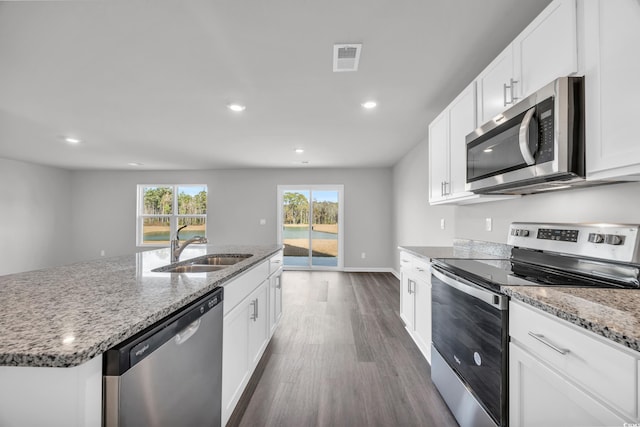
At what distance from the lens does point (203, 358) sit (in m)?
1.20

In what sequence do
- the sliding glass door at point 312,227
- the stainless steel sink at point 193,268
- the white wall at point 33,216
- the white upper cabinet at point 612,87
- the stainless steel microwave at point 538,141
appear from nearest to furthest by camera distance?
1. the white upper cabinet at point 612,87
2. the stainless steel microwave at point 538,141
3. the stainless steel sink at point 193,268
4. the white wall at point 33,216
5. the sliding glass door at point 312,227

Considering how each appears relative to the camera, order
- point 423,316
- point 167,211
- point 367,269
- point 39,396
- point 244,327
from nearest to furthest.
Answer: point 39,396, point 244,327, point 423,316, point 367,269, point 167,211

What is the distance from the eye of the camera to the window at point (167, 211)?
6.74 meters

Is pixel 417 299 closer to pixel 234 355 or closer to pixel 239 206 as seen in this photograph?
pixel 234 355

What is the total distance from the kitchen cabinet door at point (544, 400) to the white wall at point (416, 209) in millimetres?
2236

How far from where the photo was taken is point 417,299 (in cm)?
240

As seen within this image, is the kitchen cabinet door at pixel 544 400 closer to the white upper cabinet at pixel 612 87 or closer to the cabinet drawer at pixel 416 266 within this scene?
the white upper cabinet at pixel 612 87

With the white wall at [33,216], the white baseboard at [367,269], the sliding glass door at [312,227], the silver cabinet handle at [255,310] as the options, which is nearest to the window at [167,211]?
the white wall at [33,216]

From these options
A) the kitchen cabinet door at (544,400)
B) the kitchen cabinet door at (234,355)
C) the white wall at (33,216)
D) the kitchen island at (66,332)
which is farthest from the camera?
the white wall at (33,216)

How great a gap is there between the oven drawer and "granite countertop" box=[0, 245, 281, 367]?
4.35ft

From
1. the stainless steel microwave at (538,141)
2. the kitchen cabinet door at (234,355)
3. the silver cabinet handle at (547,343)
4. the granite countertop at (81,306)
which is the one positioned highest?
the stainless steel microwave at (538,141)

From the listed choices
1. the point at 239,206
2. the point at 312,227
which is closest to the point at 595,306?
the point at 312,227

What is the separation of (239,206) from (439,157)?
4963mm

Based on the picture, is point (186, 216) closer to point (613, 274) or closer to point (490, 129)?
point (490, 129)
